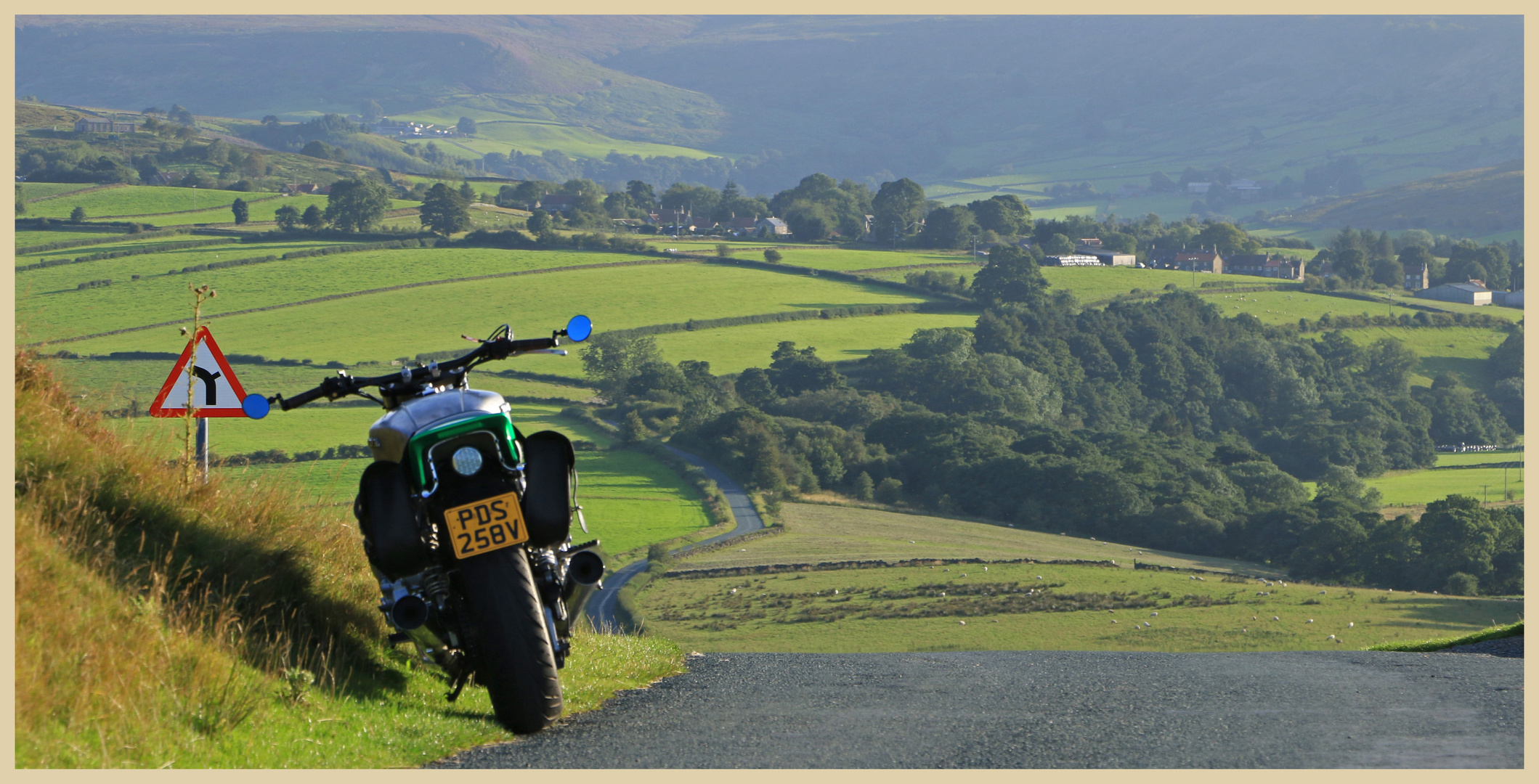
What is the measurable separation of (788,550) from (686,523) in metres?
7.14

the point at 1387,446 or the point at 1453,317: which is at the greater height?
the point at 1453,317

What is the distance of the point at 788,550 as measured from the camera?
209 ft

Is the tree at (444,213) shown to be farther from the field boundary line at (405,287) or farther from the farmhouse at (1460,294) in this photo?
the farmhouse at (1460,294)

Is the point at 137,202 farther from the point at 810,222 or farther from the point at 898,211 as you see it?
the point at 898,211

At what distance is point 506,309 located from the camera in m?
105

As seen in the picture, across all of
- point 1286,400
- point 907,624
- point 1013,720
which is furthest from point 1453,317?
point 1013,720

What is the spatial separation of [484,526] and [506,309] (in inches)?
3971

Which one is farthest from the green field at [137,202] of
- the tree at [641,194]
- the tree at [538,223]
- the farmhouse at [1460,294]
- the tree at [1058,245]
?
the farmhouse at [1460,294]

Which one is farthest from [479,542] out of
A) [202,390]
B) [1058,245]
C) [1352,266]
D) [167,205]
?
[1352,266]

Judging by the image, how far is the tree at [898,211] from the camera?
168500 millimetres

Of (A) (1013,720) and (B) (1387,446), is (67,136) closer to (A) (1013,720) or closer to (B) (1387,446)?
(B) (1387,446)

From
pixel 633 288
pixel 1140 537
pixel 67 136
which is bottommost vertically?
pixel 1140 537

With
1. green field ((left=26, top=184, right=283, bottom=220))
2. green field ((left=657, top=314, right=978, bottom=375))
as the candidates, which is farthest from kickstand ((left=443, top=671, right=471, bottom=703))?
green field ((left=26, top=184, right=283, bottom=220))

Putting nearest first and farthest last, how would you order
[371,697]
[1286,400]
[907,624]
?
[371,697]
[907,624]
[1286,400]
